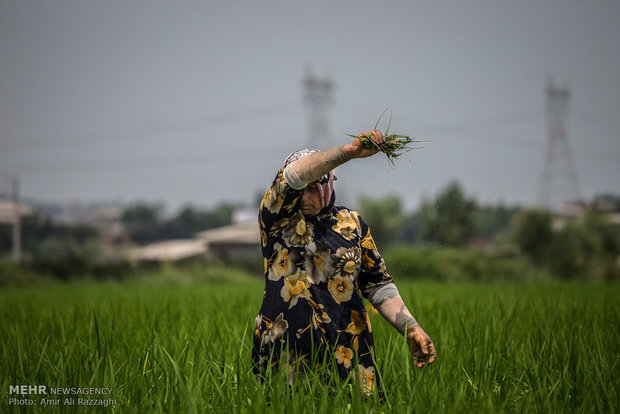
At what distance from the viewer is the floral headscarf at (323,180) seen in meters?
1.99

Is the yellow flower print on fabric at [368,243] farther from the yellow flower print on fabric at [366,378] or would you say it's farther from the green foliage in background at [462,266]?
the green foliage in background at [462,266]

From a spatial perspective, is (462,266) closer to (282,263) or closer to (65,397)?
(282,263)

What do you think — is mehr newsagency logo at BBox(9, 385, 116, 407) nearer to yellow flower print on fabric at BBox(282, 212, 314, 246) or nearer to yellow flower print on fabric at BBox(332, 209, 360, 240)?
yellow flower print on fabric at BBox(282, 212, 314, 246)

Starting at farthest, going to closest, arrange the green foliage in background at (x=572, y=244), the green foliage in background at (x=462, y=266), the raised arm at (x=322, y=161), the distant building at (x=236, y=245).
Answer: the distant building at (x=236, y=245), the green foliage in background at (x=572, y=244), the green foliage in background at (x=462, y=266), the raised arm at (x=322, y=161)

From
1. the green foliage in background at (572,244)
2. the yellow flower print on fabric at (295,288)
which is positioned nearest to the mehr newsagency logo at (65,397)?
the yellow flower print on fabric at (295,288)

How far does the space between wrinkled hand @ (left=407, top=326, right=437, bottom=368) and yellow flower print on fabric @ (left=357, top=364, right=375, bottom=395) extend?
18cm

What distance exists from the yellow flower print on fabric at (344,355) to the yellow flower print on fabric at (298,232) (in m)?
0.43

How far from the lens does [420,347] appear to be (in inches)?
82.6

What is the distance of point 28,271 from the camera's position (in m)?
17.9

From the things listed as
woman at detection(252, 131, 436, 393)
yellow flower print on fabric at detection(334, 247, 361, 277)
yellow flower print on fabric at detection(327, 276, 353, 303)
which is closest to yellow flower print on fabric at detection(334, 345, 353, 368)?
woman at detection(252, 131, 436, 393)

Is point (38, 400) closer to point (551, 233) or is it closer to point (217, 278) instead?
point (217, 278)

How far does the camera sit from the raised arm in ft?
6.01

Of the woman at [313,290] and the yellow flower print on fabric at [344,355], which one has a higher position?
the woman at [313,290]

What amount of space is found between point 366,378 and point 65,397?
1.18 meters
